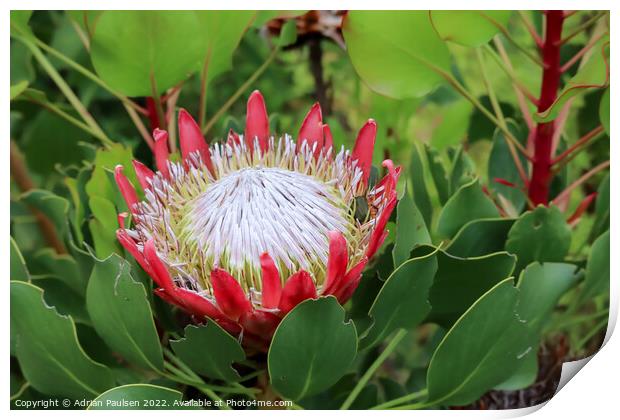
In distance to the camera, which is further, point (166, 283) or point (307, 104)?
point (307, 104)

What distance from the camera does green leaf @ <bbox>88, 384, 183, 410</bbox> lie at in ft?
3.15

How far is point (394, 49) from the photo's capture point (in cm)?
102

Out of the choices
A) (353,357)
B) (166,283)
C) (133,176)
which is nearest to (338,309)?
(353,357)

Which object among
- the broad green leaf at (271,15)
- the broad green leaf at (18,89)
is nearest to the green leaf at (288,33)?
the broad green leaf at (271,15)

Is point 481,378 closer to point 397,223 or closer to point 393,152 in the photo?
point 397,223

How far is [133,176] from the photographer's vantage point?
3.35ft

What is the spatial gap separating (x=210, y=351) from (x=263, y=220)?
0.15m

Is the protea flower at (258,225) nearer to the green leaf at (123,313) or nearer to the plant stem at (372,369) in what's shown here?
the green leaf at (123,313)

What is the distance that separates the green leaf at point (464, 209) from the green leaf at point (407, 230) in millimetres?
61

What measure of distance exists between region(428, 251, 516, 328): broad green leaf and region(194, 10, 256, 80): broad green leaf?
0.38 metres

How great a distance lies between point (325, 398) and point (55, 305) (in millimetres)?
361

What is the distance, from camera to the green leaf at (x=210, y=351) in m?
0.87

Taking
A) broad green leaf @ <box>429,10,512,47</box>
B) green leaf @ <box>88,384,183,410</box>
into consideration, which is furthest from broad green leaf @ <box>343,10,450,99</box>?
green leaf @ <box>88,384,183,410</box>

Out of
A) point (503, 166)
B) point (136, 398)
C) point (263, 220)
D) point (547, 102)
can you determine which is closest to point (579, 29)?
point (547, 102)
